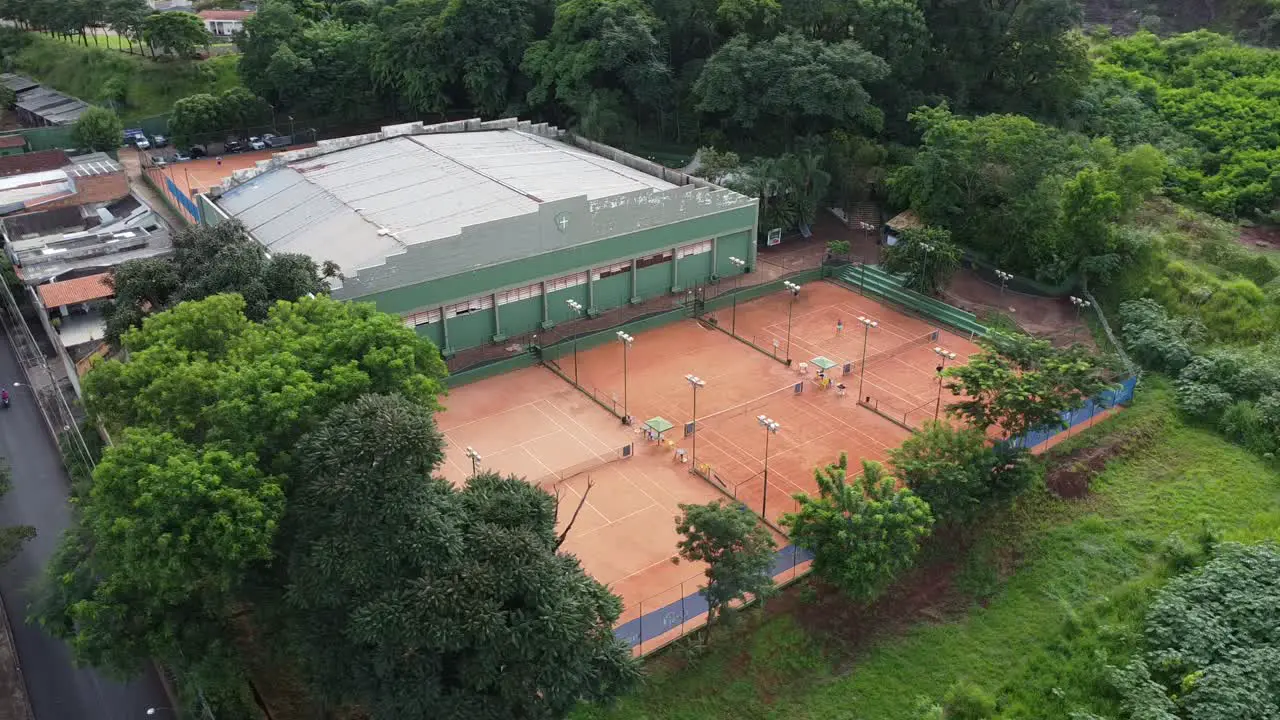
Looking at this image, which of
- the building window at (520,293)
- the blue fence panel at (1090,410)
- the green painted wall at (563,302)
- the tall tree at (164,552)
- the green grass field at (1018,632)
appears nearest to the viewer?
the tall tree at (164,552)

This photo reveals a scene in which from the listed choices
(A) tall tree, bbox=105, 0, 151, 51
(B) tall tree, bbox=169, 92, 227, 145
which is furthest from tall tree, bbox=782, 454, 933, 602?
(A) tall tree, bbox=105, 0, 151, 51

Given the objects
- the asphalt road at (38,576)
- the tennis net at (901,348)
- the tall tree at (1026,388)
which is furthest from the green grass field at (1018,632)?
the asphalt road at (38,576)

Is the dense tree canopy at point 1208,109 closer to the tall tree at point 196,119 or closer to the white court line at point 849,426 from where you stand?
the white court line at point 849,426

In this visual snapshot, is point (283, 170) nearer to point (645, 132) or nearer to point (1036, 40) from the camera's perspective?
point (645, 132)

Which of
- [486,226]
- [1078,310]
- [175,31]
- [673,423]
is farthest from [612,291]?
[175,31]

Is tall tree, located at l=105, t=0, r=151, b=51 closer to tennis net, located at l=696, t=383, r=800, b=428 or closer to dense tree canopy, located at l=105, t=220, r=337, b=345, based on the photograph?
dense tree canopy, located at l=105, t=220, r=337, b=345

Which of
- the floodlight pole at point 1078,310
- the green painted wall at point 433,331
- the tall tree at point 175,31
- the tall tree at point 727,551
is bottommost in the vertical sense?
the floodlight pole at point 1078,310
